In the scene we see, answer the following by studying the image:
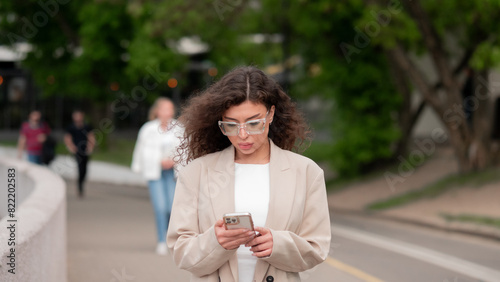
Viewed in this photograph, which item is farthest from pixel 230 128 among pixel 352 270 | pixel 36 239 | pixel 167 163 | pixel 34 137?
pixel 34 137

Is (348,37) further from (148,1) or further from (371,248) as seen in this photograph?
(371,248)

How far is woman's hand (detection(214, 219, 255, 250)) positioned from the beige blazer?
107 mm

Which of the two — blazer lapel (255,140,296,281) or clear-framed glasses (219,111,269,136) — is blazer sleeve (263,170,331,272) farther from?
clear-framed glasses (219,111,269,136)

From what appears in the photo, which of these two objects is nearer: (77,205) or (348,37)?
(77,205)

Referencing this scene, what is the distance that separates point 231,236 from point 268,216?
0.28 metres

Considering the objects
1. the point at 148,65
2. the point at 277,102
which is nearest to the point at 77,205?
the point at 148,65

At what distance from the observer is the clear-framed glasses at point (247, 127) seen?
362 centimetres

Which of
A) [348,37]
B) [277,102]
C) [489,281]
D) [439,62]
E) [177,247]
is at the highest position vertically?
[348,37]

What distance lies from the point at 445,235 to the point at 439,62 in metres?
6.31

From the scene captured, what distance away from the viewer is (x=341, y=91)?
910 inches

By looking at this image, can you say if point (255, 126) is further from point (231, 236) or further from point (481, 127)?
point (481, 127)

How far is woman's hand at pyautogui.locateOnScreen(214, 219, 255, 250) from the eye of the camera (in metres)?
3.31

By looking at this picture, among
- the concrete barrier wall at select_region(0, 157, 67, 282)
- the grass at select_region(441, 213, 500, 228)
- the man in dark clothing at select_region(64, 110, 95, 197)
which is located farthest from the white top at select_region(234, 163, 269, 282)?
the man in dark clothing at select_region(64, 110, 95, 197)

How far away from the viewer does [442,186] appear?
63.6ft
